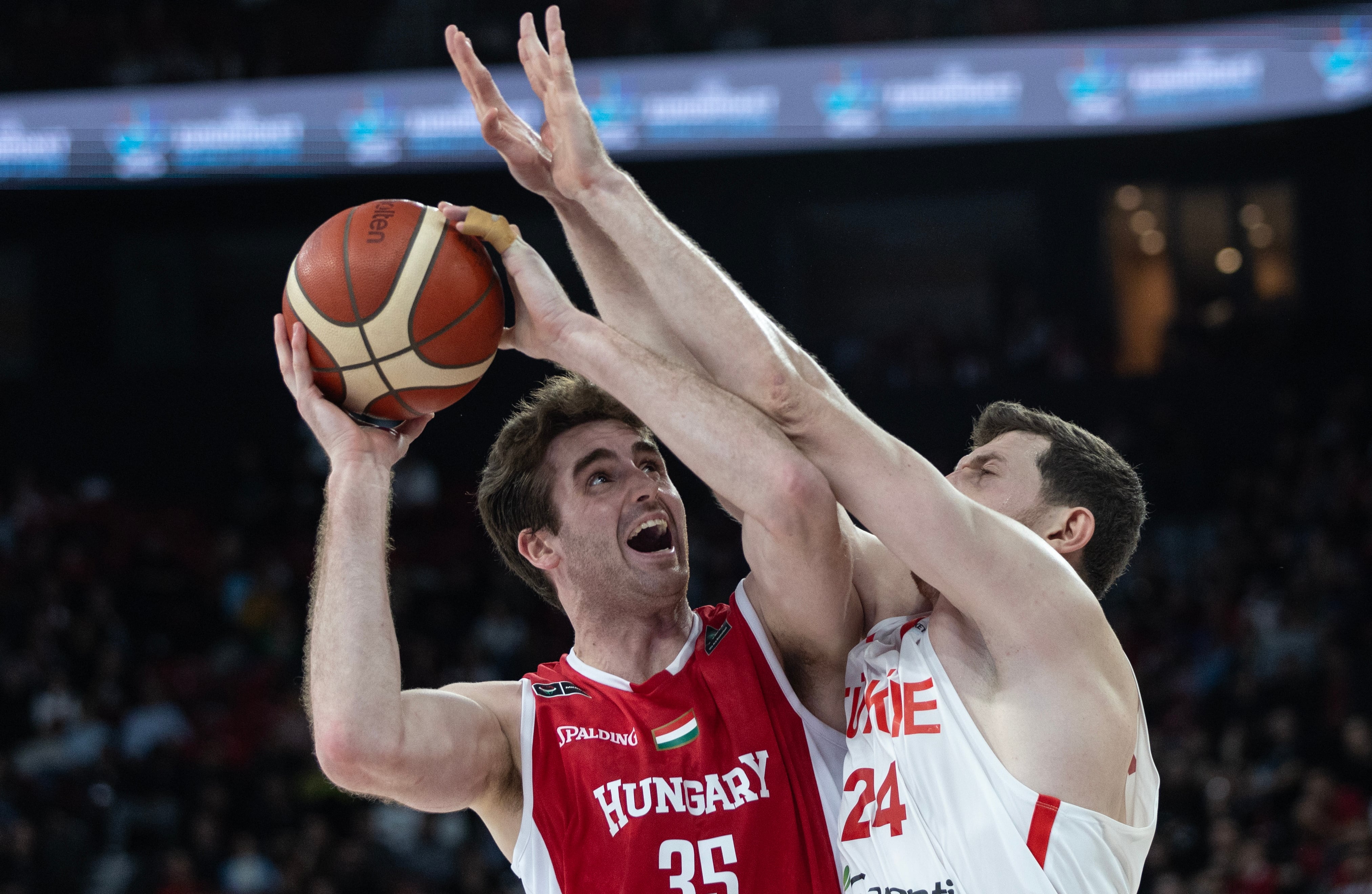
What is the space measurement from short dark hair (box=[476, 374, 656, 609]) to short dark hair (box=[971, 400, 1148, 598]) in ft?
3.58

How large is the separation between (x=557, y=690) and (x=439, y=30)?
1195 cm

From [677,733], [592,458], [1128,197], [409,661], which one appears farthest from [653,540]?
[1128,197]

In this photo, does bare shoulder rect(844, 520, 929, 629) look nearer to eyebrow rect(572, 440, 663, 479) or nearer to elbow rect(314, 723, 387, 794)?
eyebrow rect(572, 440, 663, 479)

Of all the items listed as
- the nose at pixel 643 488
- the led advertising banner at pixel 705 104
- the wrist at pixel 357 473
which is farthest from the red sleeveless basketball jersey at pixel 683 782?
the led advertising banner at pixel 705 104

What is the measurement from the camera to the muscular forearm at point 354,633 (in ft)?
9.68

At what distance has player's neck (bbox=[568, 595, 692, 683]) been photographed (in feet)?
11.6

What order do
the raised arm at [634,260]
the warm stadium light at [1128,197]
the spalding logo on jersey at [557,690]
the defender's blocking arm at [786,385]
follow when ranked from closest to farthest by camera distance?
the defender's blocking arm at [786,385] → the raised arm at [634,260] → the spalding logo on jersey at [557,690] → the warm stadium light at [1128,197]

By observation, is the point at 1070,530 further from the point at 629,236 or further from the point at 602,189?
the point at 602,189

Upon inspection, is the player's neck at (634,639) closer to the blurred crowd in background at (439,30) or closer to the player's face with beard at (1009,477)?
the player's face with beard at (1009,477)

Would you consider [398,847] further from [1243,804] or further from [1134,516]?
[1134,516]

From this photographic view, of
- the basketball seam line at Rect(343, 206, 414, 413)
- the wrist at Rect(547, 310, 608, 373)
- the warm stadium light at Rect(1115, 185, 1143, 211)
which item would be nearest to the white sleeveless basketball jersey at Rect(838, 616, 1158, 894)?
the wrist at Rect(547, 310, 608, 373)

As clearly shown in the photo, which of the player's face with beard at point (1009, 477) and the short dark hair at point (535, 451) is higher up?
the short dark hair at point (535, 451)

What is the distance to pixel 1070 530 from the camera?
3148 millimetres

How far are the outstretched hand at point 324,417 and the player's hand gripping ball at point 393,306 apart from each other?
0.03 metres
